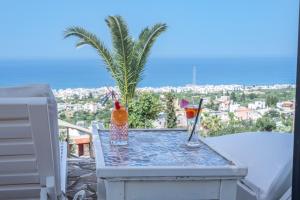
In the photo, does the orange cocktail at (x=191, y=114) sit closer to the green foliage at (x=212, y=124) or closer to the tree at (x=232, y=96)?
the tree at (x=232, y=96)

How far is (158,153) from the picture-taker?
86.0 inches

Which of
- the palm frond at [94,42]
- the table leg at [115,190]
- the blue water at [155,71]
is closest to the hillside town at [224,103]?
the palm frond at [94,42]

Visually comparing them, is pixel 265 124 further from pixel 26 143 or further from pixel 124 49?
pixel 124 49

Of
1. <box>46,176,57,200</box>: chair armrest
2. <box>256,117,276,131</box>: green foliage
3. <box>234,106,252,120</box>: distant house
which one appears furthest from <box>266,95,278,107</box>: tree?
<box>46,176,57,200</box>: chair armrest

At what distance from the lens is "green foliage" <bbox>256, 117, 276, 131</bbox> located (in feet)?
11.5

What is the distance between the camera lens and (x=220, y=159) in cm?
210

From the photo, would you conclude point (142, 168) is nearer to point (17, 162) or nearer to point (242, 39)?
point (17, 162)

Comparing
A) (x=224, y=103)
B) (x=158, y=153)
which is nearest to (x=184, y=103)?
(x=158, y=153)

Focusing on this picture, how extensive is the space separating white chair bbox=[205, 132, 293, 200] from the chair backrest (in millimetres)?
895

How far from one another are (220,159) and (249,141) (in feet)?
2.04

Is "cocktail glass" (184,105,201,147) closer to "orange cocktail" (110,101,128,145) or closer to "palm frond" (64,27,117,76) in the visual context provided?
"orange cocktail" (110,101,128,145)

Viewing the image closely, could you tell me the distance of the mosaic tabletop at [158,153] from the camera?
6.53 ft

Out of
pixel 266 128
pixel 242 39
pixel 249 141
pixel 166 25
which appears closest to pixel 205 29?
pixel 242 39

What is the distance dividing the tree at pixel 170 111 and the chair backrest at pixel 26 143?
4.95 m
